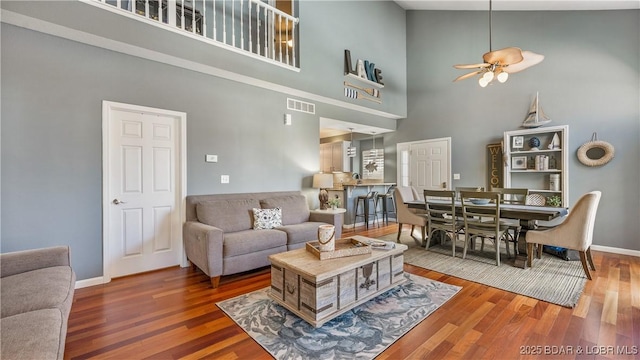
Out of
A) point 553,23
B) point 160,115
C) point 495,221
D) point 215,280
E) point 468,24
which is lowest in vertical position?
point 215,280

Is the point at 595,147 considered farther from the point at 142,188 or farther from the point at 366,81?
the point at 142,188

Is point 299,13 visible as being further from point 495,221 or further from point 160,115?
point 495,221

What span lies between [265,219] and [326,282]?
1.84 meters

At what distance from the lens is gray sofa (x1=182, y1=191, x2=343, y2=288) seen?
2906 millimetres

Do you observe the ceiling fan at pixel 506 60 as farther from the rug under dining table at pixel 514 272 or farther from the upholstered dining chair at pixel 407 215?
the rug under dining table at pixel 514 272

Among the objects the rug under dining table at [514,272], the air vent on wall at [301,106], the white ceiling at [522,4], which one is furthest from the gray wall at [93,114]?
the white ceiling at [522,4]

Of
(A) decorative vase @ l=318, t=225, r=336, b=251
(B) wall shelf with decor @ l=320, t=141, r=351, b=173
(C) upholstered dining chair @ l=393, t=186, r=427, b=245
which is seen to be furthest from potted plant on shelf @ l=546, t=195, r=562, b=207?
(B) wall shelf with decor @ l=320, t=141, r=351, b=173

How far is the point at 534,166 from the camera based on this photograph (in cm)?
472

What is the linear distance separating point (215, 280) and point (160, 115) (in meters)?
2.17

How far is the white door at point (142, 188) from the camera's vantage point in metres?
3.11

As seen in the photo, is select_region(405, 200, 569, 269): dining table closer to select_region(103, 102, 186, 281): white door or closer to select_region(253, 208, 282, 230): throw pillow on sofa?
select_region(253, 208, 282, 230): throw pillow on sofa

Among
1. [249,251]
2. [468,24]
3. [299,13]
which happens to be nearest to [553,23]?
[468,24]

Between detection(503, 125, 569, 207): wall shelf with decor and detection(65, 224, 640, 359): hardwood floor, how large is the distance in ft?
6.38

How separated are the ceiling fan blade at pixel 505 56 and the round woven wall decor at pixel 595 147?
7.69ft
